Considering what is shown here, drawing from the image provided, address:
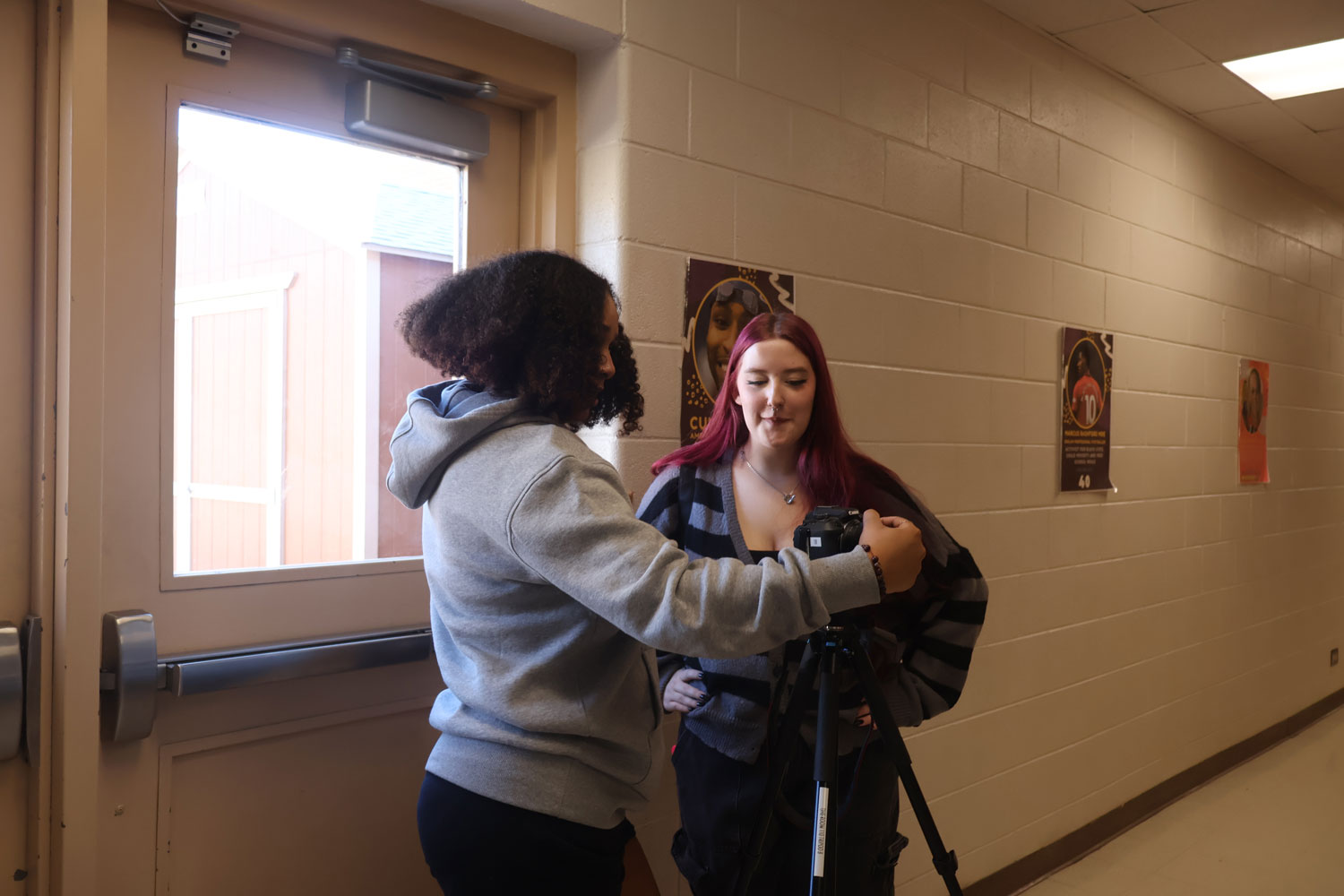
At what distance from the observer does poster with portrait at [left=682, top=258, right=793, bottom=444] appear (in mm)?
2086

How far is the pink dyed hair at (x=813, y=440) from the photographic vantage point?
1.79 metres

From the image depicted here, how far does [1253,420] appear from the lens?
A: 4.35 m

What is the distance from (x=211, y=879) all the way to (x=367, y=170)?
49.2 inches

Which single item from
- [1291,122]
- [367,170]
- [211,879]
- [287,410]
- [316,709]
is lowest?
[211,879]

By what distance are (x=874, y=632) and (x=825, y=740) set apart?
397 millimetres

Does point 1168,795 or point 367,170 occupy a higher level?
point 367,170

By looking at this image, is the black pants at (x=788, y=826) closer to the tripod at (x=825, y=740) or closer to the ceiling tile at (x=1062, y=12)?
the tripod at (x=825, y=740)

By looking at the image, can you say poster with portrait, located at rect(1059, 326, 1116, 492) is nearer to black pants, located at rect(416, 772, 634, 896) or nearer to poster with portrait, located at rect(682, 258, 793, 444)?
poster with portrait, located at rect(682, 258, 793, 444)

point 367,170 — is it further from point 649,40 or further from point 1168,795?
point 1168,795

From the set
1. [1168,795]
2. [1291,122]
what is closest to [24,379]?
[1168,795]

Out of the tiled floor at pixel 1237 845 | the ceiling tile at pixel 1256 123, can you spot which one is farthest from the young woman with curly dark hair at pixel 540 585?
the ceiling tile at pixel 1256 123

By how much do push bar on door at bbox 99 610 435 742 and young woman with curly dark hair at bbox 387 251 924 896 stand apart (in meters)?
0.42

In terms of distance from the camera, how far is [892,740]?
56.7 inches

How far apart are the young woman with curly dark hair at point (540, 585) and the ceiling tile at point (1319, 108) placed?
11.1ft
